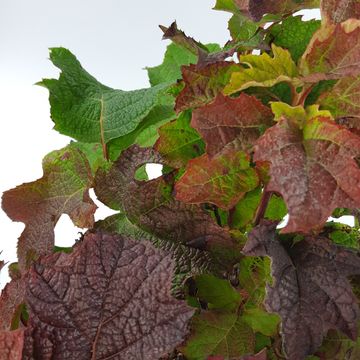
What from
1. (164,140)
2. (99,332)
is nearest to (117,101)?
(164,140)

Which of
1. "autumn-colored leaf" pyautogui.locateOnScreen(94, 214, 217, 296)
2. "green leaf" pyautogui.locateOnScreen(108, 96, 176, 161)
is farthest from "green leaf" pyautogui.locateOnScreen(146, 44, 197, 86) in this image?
"autumn-colored leaf" pyautogui.locateOnScreen(94, 214, 217, 296)

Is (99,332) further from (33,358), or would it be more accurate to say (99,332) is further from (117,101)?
(117,101)

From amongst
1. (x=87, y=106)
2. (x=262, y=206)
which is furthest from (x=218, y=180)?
(x=87, y=106)

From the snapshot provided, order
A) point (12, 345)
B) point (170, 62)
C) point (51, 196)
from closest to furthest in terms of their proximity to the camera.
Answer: point (12, 345) → point (51, 196) → point (170, 62)

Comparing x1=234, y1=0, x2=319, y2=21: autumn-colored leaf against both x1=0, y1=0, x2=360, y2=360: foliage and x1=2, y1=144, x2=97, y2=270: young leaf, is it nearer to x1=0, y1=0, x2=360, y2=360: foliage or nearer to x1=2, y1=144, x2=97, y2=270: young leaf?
x1=0, y1=0, x2=360, y2=360: foliage

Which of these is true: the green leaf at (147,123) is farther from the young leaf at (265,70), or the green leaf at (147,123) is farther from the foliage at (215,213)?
the young leaf at (265,70)

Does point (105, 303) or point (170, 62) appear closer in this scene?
point (105, 303)

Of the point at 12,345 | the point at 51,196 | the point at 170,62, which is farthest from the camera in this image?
the point at 170,62

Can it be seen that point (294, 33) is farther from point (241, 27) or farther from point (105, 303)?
point (105, 303)
